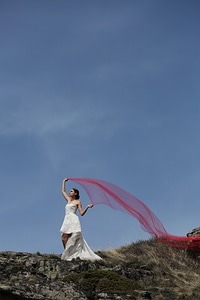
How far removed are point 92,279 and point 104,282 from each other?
401 millimetres

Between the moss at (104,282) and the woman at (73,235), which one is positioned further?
the woman at (73,235)

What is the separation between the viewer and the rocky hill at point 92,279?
16.6 m

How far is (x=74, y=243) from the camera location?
2319 centimetres

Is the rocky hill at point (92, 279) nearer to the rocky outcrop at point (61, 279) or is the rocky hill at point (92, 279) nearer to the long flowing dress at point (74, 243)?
the rocky outcrop at point (61, 279)

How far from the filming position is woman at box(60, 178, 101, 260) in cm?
2312

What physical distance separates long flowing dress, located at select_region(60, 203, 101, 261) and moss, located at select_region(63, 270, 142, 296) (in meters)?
3.45

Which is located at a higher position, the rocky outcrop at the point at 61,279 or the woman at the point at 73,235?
the woman at the point at 73,235

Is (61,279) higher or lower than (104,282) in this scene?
higher

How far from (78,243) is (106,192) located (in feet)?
8.63

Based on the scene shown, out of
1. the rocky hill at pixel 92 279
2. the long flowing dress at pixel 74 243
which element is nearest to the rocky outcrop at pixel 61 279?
the rocky hill at pixel 92 279

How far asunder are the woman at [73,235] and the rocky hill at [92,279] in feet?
→ 3.06

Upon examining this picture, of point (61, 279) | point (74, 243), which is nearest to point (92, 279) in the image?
point (61, 279)

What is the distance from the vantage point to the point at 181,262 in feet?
91.1

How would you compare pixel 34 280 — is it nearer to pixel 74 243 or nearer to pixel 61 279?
pixel 61 279
